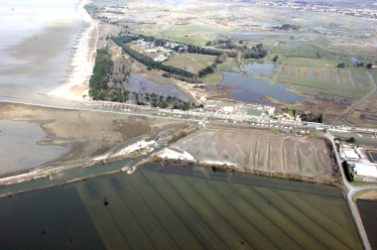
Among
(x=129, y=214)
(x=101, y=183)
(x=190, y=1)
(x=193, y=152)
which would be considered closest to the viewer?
(x=129, y=214)

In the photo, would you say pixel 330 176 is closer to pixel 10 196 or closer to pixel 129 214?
pixel 129 214

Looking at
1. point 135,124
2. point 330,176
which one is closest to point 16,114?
point 135,124

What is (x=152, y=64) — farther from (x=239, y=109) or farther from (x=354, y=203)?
(x=354, y=203)

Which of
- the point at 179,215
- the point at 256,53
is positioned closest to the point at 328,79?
the point at 256,53

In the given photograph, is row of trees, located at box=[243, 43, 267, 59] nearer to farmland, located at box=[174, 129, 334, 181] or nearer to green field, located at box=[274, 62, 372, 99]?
green field, located at box=[274, 62, 372, 99]

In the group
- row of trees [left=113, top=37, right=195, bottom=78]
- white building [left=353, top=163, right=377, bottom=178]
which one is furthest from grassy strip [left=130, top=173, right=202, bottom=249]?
row of trees [left=113, top=37, right=195, bottom=78]

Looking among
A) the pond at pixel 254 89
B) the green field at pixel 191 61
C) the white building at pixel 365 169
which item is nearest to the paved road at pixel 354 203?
the white building at pixel 365 169
